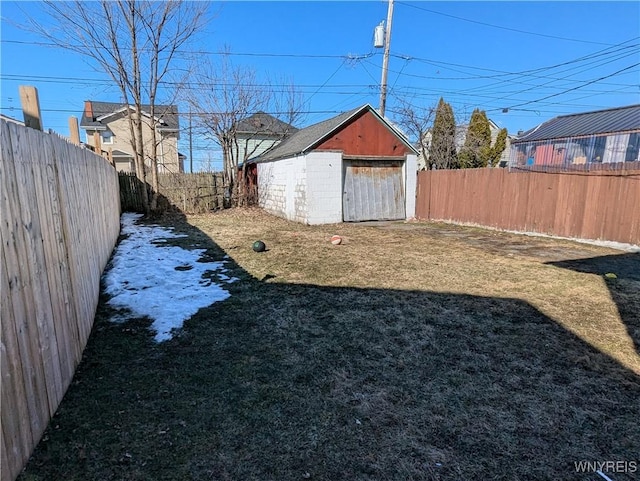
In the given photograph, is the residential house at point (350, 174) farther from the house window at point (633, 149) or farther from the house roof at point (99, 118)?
the house roof at point (99, 118)

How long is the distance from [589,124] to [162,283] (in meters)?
12.6

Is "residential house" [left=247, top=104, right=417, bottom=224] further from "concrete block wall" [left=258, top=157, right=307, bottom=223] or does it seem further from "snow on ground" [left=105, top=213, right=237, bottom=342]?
"snow on ground" [left=105, top=213, right=237, bottom=342]

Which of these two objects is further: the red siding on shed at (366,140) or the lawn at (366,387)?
the red siding on shed at (366,140)

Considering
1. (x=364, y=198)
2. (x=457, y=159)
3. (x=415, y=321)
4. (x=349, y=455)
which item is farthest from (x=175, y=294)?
(x=457, y=159)

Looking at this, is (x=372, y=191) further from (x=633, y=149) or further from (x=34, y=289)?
(x=34, y=289)

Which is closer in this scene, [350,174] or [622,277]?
[622,277]

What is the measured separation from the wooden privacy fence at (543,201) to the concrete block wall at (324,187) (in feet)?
10.4

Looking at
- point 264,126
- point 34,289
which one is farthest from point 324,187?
point 264,126

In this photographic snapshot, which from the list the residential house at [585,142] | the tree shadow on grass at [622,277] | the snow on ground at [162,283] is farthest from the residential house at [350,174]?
the tree shadow on grass at [622,277]

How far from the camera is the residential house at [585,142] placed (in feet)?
29.6

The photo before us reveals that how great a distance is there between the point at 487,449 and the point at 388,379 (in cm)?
83

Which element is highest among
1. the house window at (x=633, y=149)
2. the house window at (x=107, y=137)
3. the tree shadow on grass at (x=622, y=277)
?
the house window at (x=107, y=137)

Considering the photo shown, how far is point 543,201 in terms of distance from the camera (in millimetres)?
8906

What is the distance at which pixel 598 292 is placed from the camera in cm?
471
